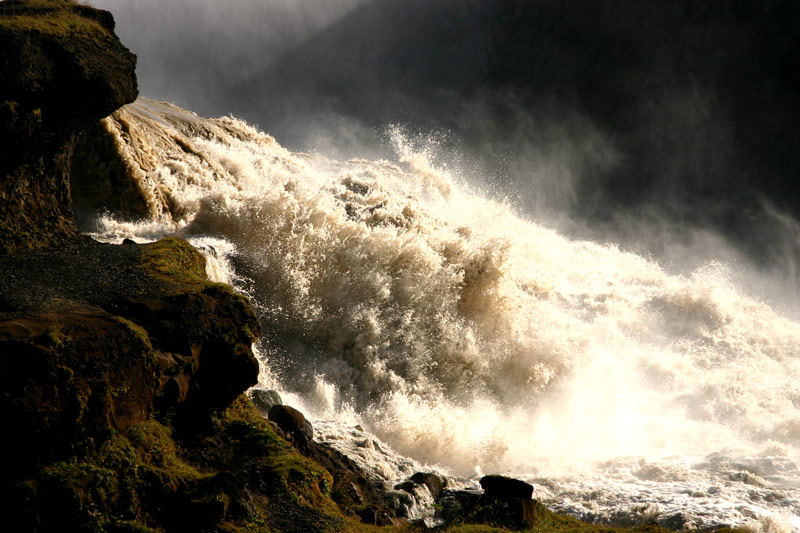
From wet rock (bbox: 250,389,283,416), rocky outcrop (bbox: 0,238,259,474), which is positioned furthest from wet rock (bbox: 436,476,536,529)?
rocky outcrop (bbox: 0,238,259,474)

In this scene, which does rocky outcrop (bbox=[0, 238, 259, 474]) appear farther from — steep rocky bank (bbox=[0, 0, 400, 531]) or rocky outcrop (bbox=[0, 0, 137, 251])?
rocky outcrop (bbox=[0, 0, 137, 251])

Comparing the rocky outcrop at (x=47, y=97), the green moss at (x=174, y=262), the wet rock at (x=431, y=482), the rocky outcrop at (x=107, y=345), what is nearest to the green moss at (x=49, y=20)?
the rocky outcrop at (x=47, y=97)

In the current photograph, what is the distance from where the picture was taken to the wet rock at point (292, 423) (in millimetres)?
7613

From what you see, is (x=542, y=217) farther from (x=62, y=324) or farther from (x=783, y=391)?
(x=62, y=324)

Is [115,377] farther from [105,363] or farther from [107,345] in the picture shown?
[107,345]

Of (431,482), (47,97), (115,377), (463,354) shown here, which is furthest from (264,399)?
(463,354)

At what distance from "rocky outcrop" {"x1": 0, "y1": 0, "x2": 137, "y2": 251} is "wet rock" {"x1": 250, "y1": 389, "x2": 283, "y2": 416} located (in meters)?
3.28

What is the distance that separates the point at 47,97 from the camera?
7129 millimetres

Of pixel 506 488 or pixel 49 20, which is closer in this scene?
pixel 506 488

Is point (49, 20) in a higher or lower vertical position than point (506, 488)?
higher

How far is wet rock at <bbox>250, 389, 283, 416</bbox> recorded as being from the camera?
8742 mm

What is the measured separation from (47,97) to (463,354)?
946 centimetres

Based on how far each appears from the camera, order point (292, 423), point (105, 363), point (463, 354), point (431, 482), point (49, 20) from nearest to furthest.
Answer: point (105, 363)
point (49, 20)
point (292, 423)
point (431, 482)
point (463, 354)

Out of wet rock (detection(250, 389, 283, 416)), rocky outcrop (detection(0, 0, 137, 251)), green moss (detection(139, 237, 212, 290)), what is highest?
rocky outcrop (detection(0, 0, 137, 251))
